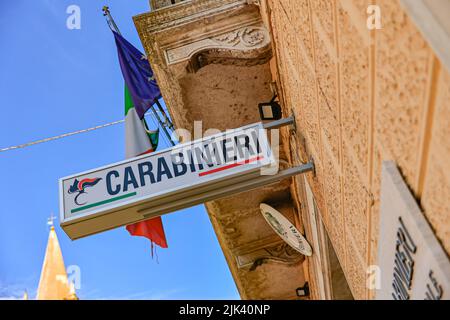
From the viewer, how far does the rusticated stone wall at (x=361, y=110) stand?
72.7 inches

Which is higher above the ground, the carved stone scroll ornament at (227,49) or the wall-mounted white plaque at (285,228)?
the carved stone scroll ornament at (227,49)

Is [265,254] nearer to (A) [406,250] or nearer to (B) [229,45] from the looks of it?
(B) [229,45]

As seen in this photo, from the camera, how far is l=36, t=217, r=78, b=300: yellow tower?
1460 inches

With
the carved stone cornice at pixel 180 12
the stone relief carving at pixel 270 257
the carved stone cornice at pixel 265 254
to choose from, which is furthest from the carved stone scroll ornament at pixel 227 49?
the stone relief carving at pixel 270 257

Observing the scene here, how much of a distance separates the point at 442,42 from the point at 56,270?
128ft

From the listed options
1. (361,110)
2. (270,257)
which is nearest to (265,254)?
(270,257)

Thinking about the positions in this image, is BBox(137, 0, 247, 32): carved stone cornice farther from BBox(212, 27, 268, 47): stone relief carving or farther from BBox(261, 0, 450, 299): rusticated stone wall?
BBox(261, 0, 450, 299): rusticated stone wall

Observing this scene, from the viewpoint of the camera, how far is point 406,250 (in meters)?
2.17

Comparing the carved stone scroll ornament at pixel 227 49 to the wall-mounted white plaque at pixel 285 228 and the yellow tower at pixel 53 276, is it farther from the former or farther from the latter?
the yellow tower at pixel 53 276

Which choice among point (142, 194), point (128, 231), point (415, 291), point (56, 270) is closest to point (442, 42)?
point (415, 291)

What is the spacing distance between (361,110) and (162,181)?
173 centimetres

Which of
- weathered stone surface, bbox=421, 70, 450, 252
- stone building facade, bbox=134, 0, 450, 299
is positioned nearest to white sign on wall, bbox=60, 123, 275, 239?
stone building facade, bbox=134, 0, 450, 299

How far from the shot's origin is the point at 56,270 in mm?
38469

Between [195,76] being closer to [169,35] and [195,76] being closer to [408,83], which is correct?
[169,35]
